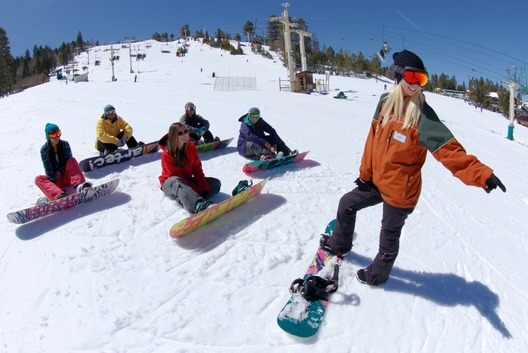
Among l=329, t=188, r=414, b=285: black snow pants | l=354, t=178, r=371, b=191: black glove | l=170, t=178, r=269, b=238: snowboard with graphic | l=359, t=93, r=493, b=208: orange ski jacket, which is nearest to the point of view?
l=359, t=93, r=493, b=208: orange ski jacket

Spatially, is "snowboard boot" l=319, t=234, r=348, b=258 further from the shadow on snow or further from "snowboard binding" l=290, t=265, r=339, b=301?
"snowboard binding" l=290, t=265, r=339, b=301

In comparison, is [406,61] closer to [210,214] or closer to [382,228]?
[382,228]

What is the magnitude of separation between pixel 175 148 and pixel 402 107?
9.14ft

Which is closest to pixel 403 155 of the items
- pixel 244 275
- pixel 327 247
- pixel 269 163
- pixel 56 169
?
pixel 327 247

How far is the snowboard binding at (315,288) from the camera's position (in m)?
2.57

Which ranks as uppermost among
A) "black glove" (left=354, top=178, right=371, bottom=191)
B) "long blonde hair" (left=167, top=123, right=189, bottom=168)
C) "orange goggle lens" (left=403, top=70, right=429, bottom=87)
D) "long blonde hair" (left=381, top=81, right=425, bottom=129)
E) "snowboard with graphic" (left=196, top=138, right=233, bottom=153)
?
"orange goggle lens" (left=403, top=70, right=429, bottom=87)

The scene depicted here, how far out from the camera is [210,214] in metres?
3.63

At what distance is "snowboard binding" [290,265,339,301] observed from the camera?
2570 millimetres

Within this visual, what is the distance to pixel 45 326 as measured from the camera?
233 centimetres

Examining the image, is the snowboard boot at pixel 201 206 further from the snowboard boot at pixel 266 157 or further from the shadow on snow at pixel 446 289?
the snowboard boot at pixel 266 157

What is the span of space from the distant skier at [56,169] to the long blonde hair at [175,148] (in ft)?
4.40

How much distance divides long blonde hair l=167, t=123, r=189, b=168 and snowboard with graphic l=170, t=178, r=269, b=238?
0.86 meters

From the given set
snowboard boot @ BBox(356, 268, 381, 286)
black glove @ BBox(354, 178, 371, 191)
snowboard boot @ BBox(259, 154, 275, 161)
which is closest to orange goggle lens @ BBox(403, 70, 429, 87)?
black glove @ BBox(354, 178, 371, 191)

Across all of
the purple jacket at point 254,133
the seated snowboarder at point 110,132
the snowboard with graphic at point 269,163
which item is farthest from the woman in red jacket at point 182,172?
the seated snowboarder at point 110,132
